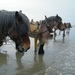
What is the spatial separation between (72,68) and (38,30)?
265 cm

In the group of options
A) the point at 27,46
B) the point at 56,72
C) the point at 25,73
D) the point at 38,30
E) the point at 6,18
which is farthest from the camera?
the point at 38,30

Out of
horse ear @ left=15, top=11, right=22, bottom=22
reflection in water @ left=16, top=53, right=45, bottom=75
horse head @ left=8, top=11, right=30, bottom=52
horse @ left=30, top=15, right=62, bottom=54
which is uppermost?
horse ear @ left=15, top=11, right=22, bottom=22

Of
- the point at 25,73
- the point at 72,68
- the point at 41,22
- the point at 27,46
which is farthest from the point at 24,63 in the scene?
the point at 27,46

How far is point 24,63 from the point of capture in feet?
22.0

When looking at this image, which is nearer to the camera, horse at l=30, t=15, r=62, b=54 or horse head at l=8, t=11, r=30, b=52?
horse head at l=8, t=11, r=30, b=52

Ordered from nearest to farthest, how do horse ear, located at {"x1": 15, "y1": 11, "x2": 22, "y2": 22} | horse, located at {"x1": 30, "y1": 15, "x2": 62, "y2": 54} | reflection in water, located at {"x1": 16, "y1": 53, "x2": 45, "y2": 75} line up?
1. horse ear, located at {"x1": 15, "y1": 11, "x2": 22, "y2": 22}
2. reflection in water, located at {"x1": 16, "y1": 53, "x2": 45, "y2": 75}
3. horse, located at {"x1": 30, "y1": 15, "x2": 62, "y2": 54}

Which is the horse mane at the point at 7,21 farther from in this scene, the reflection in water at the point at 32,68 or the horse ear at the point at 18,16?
the reflection in water at the point at 32,68

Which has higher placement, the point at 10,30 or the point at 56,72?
the point at 10,30

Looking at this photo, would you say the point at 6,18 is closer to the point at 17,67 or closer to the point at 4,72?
the point at 4,72

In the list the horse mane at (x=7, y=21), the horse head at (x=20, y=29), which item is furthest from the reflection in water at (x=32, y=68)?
the horse mane at (x=7, y=21)

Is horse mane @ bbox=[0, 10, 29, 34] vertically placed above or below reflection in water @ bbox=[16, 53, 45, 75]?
above

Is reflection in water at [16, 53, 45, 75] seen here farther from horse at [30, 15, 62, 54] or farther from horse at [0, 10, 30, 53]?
horse at [0, 10, 30, 53]

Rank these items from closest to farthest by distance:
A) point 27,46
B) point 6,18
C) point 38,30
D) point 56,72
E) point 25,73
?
point 6,18
point 27,46
point 25,73
point 56,72
point 38,30

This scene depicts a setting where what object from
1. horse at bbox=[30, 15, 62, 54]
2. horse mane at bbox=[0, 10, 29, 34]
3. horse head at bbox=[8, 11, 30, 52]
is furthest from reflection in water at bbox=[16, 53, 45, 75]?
horse mane at bbox=[0, 10, 29, 34]
